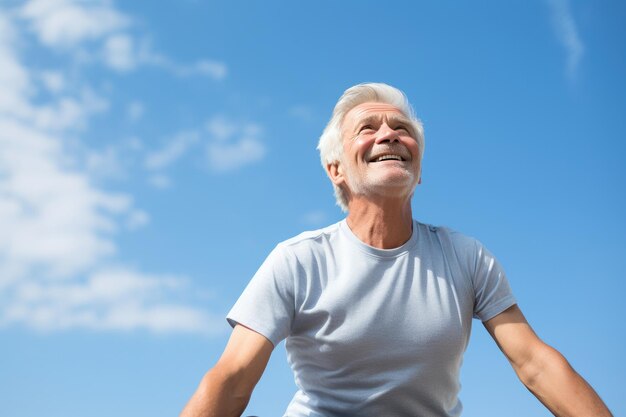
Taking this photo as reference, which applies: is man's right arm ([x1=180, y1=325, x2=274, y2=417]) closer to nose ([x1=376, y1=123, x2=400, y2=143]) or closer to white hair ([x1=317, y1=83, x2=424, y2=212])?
white hair ([x1=317, y1=83, x2=424, y2=212])

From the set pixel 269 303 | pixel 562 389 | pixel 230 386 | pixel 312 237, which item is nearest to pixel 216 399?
pixel 230 386

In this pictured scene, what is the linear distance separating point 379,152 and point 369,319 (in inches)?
36.1

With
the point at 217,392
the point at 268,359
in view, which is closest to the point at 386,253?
the point at 268,359

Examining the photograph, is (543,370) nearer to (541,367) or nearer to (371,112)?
(541,367)

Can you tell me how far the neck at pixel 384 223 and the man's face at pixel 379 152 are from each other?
0.07m

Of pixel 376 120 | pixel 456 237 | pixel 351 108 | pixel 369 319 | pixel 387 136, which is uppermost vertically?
pixel 351 108

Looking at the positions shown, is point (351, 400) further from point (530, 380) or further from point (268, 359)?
point (530, 380)

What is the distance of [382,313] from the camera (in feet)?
11.9

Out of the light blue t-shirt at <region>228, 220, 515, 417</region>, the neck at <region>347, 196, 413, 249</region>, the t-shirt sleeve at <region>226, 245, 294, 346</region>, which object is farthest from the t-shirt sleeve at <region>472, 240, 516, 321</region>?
the t-shirt sleeve at <region>226, 245, 294, 346</region>

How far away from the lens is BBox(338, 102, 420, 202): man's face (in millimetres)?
3816

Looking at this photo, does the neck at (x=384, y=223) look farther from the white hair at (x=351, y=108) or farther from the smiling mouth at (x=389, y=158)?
the white hair at (x=351, y=108)

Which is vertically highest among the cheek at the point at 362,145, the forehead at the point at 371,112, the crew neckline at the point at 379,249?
the forehead at the point at 371,112

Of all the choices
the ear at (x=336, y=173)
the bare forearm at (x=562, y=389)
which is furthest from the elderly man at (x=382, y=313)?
the ear at (x=336, y=173)

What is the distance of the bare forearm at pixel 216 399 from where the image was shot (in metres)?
3.14
